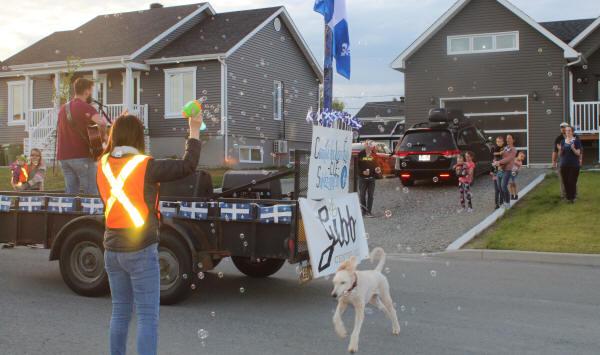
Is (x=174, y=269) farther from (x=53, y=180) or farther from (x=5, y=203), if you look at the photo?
(x=53, y=180)

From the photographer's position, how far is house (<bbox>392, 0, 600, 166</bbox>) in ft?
83.9

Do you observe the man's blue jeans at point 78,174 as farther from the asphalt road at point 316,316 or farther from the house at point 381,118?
the house at point 381,118

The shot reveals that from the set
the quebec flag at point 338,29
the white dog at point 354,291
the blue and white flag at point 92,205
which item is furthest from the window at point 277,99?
the white dog at point 354,291

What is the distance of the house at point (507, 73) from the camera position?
25.6 m

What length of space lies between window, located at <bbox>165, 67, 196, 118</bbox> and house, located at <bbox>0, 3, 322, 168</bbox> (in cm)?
4

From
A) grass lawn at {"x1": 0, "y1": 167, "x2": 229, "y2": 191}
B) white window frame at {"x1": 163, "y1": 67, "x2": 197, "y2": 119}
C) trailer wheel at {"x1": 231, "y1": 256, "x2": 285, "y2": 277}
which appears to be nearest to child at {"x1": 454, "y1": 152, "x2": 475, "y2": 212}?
grass lawn at {"x1": 0, "y1": 167, "x2": 229, "y2": 191}

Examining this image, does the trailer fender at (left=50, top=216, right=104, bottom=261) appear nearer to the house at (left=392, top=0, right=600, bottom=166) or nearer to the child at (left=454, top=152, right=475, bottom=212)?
the child at (left=454, top=152, right=475, bottom=212)

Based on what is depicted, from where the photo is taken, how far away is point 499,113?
26.3 metres

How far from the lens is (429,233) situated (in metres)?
13.1

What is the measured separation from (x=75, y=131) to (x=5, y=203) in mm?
1199

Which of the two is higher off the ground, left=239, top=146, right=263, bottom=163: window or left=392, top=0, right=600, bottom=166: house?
left=392, top=0, right=600, bottom=166: house

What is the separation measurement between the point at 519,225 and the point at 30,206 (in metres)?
9.13

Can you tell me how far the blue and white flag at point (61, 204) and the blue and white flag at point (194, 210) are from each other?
1.44 metres

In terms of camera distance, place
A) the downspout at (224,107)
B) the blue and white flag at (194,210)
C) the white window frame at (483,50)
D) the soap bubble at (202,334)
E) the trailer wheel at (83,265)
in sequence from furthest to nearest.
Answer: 1. the downspout at (224,107)
2. the white window frame at (483,50)
3. the trailer wheel at (83,265)
4. the blue and white flag at (194,210)
5. the soap bubble at (202,334)
